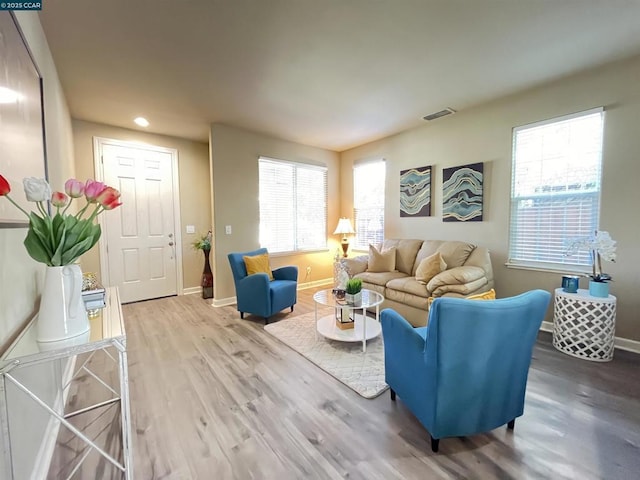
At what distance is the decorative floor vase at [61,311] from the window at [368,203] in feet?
14.0

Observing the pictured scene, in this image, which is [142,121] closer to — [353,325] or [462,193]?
[353,325]

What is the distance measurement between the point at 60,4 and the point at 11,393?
231 centimetres

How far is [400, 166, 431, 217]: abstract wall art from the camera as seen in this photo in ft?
13.2

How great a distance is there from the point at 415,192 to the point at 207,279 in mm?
3640

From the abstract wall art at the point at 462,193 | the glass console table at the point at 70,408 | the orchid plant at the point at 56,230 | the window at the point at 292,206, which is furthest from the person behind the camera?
the window at the point at 292,206

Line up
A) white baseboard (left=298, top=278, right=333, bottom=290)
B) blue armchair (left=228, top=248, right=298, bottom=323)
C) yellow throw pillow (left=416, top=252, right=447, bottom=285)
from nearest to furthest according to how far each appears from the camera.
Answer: yellow throw pillow (left=416, top=252, right=447, bottom=285)
blue armchair (left=228, top=248, right=298, bottom=323)
white baseboard (left=298, top=278, right=333, bottom=290)

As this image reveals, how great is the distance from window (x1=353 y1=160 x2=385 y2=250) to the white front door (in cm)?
324

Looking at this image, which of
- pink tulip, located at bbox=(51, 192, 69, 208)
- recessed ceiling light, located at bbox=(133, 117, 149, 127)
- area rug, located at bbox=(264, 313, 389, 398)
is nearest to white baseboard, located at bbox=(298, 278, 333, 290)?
area rug, located at bbox=(264, 313, 389, 398)

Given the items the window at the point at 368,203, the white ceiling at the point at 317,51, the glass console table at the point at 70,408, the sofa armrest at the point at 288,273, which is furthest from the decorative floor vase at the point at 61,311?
the window at the point at 368,203

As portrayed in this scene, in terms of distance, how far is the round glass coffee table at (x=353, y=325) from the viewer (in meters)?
2.56

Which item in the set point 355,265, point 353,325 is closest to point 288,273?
point 355,265

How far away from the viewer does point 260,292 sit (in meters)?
3.29

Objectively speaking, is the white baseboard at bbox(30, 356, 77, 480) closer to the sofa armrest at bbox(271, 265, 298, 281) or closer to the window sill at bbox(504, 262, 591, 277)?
the sofa armrest at bbox(271, 265, 298, 281)

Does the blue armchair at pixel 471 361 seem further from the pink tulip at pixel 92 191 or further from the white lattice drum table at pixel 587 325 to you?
the pink tulip at pixel 92 191
